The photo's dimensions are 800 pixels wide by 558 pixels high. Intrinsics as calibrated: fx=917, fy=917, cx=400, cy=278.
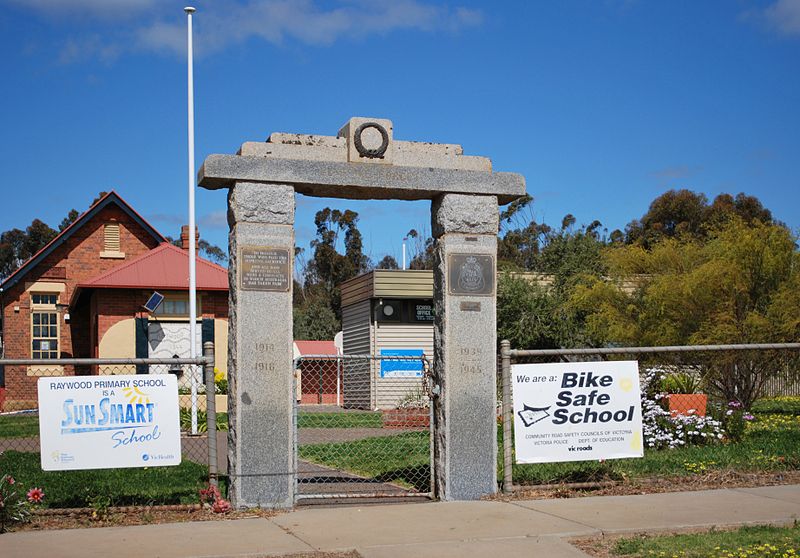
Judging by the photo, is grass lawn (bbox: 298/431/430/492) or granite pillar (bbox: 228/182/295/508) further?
grass lawn (bbox: 298/431/430/492)

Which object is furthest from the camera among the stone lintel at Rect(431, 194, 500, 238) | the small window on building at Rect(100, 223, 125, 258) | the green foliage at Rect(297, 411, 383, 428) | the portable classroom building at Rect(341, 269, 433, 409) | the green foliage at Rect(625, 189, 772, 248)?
the green foliage at Rect(625, 189, 772, 248)

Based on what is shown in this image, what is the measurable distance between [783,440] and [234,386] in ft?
26.7

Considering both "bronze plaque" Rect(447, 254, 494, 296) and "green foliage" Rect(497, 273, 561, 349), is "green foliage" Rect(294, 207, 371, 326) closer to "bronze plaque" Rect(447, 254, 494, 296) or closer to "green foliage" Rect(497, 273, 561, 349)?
"green foliage" Rect(497, 273, 561, 349)

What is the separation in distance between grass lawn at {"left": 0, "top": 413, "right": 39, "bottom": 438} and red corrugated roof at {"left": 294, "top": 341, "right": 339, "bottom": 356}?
13.0m

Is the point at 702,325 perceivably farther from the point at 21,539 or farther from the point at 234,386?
the point at 21,539

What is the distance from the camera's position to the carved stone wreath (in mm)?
9523

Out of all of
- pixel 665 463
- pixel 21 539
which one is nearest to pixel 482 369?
pixel 665 463

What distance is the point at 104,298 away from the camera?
28672 mm

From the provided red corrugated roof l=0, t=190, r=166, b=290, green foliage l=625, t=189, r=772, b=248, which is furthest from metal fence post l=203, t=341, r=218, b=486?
green foliage l=625, t=189, r=772, b=248

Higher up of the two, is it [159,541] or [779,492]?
[159,541]

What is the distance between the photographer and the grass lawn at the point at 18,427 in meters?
18.3

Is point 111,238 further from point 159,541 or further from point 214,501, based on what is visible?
point 159,541

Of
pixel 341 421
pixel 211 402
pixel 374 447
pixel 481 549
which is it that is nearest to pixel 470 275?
pixel 211 402

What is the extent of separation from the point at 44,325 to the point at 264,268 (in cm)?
2602
